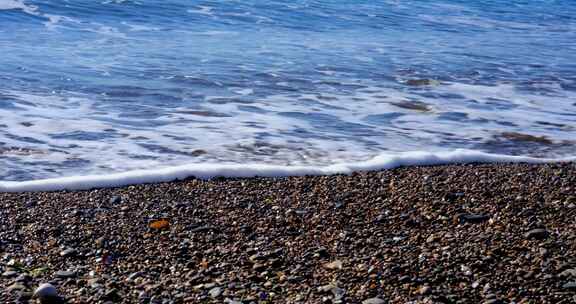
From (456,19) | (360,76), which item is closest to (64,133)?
(360,76)

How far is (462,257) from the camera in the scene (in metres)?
3.99

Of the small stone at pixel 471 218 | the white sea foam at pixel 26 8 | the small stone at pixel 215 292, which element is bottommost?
the small stone at pixel 215 292

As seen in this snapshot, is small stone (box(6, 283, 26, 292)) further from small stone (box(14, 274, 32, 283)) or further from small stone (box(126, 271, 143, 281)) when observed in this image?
small stone (box(126, 271, 143, 281))

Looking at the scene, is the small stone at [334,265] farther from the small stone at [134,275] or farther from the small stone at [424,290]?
the small stone at [134,275]

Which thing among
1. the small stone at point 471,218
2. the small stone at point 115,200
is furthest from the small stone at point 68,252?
the small stone at point 471,218

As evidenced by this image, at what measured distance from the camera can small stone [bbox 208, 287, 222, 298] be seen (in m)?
3.59

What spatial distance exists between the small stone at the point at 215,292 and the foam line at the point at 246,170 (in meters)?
1.96

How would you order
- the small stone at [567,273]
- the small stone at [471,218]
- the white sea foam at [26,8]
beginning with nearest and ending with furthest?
the small stone at [567,273]
the small stone at [471,218]
the white sea foam at [26,8]

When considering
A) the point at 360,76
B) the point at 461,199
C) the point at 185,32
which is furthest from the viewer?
the point at 185,32

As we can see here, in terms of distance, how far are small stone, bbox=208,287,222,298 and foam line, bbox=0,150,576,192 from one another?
6.44 feet

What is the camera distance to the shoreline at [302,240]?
364 centimetres

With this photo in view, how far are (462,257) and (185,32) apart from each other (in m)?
11.0

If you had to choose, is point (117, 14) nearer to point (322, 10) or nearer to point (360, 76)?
point (322, 10)

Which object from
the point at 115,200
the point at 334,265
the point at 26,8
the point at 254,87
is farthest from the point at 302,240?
the point at 26,8
